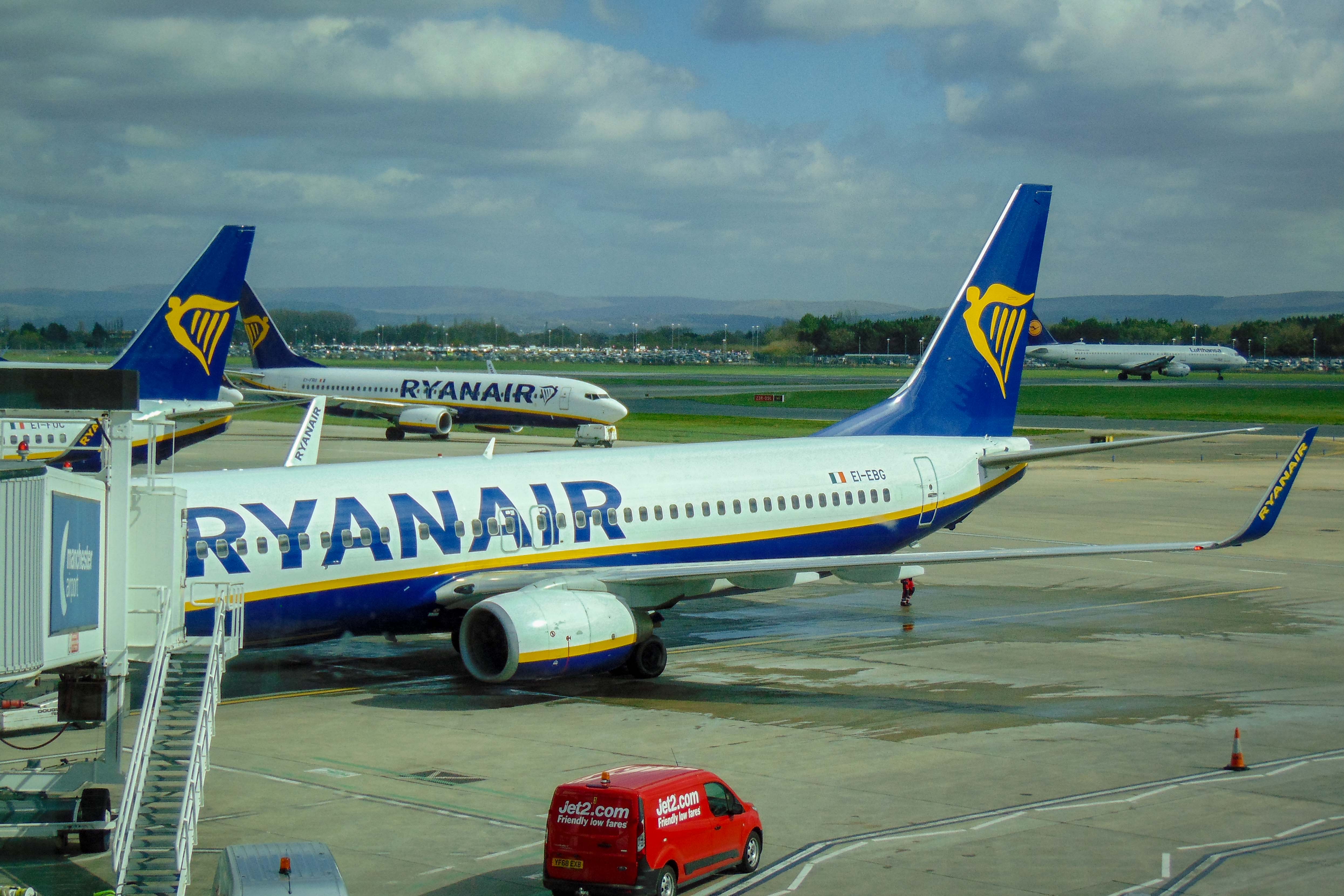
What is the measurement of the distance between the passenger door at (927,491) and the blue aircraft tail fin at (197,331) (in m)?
17.7

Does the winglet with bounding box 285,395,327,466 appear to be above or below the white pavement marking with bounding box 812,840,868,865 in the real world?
above

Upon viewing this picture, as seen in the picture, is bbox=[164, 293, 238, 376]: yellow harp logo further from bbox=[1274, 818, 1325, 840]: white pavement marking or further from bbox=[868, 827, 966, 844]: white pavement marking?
bbox=[1274, 818, 1325, 840]: white pavement marking

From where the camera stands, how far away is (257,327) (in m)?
99.9

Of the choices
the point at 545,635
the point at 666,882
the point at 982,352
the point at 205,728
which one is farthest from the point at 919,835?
the point at 982,352

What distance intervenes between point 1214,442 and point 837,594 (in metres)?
65.1

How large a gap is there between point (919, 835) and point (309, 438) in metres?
26.0

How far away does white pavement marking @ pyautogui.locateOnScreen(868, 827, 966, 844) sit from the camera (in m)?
17.4

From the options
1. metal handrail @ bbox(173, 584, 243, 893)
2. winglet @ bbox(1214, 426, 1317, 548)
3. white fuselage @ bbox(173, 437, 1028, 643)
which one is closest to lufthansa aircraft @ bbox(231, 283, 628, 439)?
white fuselage @ bbox(173, 437, 1028, 643)

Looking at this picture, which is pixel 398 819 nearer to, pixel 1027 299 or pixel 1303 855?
pixel 1303 855

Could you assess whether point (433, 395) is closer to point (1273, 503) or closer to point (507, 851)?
point (1273, 503)

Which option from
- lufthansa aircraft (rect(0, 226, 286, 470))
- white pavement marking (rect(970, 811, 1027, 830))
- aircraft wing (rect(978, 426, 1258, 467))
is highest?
lufthansa aircraft (rect(0, 226, 286, 470))

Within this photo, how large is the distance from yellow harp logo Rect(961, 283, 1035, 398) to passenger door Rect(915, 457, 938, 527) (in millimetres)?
4335

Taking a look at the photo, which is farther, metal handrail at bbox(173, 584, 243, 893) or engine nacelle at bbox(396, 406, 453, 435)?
engine nacelle at bbox(396, 406, 453, 435)

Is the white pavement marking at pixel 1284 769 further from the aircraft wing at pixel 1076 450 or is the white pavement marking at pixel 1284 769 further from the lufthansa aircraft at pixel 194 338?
the lufthansa aircraft at pixel 194 338
